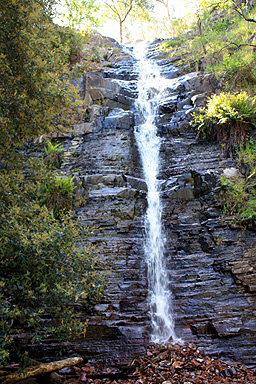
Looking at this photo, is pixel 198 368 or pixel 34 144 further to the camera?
pixel 34 144

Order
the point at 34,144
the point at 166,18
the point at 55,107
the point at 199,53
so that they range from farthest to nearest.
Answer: the point at 166,18, the point at 199,53, the point at 34,144, the point at 55,107

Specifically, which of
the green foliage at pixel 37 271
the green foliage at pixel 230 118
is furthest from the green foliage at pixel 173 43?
the green foliage at pixel 37 271

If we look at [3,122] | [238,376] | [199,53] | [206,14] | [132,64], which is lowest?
[238,376]

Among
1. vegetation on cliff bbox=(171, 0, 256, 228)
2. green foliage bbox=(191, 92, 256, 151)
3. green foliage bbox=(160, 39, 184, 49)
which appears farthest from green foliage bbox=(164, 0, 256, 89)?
green foliage bbox=(191, 92, 256, 151)

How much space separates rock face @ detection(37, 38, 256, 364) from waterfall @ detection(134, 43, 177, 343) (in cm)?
19

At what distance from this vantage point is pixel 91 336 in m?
5.17

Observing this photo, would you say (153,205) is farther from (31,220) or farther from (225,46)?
(225,46)

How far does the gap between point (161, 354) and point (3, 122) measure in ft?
15.2

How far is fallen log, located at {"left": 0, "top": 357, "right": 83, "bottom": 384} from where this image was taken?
3673 mm

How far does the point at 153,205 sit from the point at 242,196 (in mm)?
2532

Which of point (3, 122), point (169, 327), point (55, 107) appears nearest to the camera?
point (3, 122)

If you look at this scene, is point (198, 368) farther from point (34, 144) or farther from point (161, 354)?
point (34, 144)

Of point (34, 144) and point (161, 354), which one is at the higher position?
point (34, 144)

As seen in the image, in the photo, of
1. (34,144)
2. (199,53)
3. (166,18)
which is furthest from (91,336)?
(166,18)
